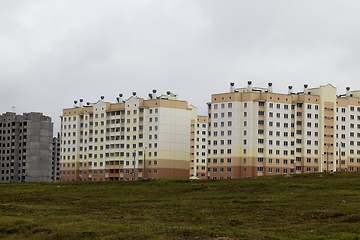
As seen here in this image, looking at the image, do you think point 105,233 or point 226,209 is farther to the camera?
point 226,209

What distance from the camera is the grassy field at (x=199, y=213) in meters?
45.4

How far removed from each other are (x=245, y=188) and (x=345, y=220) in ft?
127

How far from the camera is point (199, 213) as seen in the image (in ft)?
195

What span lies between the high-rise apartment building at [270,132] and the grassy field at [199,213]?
77.9 m

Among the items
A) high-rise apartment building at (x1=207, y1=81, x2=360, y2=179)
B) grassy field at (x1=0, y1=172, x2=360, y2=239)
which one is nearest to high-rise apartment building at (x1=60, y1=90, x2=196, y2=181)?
high-rise apartment building at (x1=207, y1=81, x2=360, y2=179)

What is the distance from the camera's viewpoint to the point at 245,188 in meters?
89.9

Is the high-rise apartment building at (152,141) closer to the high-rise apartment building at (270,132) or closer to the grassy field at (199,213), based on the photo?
the high-rise apartment building at (270,132)

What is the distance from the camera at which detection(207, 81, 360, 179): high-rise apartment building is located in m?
174

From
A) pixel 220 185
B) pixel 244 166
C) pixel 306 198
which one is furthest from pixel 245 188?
pixel 244 166

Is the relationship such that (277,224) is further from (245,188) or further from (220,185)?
(220,185)

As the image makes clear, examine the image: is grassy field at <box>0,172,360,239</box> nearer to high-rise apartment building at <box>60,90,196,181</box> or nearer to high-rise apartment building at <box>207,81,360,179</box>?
high-rise apartment building at <box>207,81,360,179</box>

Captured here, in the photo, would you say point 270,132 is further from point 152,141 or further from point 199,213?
point 199,213

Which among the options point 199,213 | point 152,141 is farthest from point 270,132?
point 199,213

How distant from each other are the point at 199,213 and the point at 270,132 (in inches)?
4700
